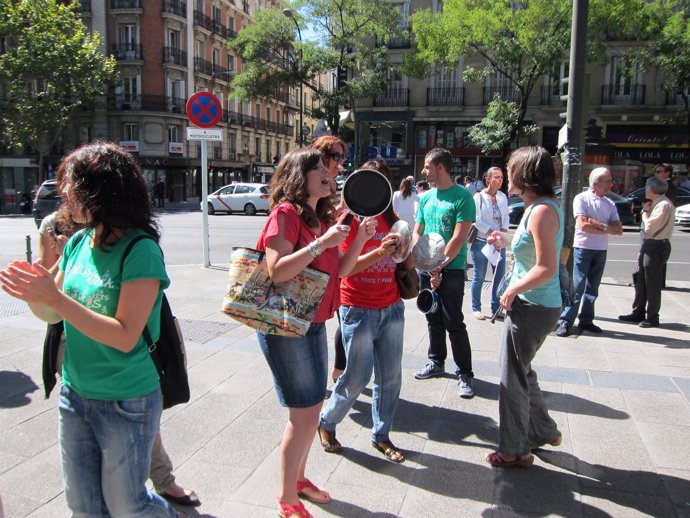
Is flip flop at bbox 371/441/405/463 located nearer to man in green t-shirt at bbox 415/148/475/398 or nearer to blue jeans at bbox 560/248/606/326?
man in green t-shirt at bbox 415/148/475/398

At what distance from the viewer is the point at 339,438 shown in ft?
11.8

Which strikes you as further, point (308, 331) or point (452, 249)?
point (452, 249)

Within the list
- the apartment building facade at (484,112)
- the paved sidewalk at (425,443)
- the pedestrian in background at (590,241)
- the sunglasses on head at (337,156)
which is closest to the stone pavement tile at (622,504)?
the paved sidewalk at (425,443)

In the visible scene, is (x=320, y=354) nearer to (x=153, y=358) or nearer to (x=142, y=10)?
(x=153, y=358)

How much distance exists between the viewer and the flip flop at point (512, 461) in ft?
10.5

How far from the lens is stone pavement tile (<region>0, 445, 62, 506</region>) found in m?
2.90

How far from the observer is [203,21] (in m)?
43.4

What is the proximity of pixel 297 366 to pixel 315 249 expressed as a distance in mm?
546

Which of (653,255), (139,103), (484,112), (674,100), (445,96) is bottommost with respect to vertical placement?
(653,255)

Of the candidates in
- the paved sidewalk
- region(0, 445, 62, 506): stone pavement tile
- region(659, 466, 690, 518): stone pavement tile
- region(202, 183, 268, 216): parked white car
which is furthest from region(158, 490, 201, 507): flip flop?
region(202, 183, 268, 216): parked white car

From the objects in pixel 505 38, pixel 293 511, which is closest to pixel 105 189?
pixel 293 511

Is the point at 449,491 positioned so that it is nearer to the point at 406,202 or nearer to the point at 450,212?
the point at 450,212

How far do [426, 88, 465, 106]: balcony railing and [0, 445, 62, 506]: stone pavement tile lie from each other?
32991 millimetres

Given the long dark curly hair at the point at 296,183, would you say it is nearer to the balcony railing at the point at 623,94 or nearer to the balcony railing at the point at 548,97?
the balcony railing at the point at 548,97
